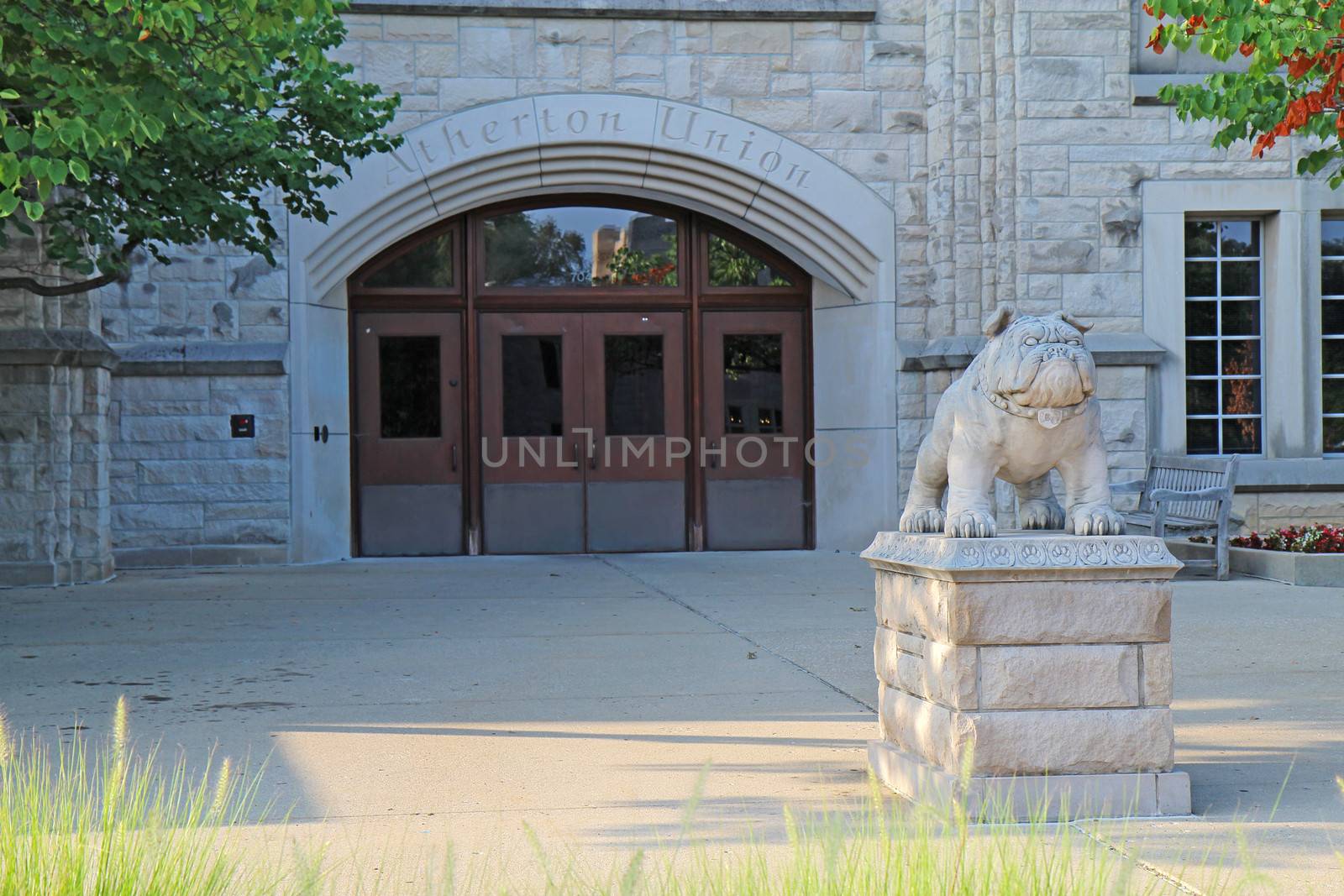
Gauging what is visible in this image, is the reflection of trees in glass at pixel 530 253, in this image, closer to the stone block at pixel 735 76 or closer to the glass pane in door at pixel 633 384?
the glass pane in door at pixel 633 384

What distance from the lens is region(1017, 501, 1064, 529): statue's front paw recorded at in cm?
481

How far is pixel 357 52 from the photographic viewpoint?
42.0 ft

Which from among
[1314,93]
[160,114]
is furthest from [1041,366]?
[1314,93]

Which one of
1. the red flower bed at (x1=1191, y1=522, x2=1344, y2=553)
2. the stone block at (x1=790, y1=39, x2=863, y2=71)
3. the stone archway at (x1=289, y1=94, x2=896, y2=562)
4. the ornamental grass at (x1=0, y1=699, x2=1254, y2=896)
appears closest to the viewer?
the ornamental grass at (x1=0, y1=699, x2=1254, y2=896)

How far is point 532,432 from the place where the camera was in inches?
552

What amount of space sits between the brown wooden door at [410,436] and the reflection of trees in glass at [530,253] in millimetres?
680

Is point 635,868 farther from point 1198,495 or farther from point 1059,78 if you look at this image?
point 1059,78

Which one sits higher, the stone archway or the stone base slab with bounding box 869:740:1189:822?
the stone archway

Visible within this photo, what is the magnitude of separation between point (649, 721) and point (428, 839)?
186 cm

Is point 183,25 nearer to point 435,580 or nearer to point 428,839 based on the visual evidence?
point 428,839

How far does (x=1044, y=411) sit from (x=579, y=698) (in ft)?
8.94

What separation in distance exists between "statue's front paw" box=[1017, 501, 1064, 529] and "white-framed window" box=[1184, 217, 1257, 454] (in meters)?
9.32

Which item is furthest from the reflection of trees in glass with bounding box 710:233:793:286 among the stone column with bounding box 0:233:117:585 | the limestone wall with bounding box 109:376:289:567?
the stone column with bounding box 0:233:117:585

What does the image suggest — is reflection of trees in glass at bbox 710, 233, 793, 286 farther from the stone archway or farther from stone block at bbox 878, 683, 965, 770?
stone block at bbox 878, 683, 965, 770
